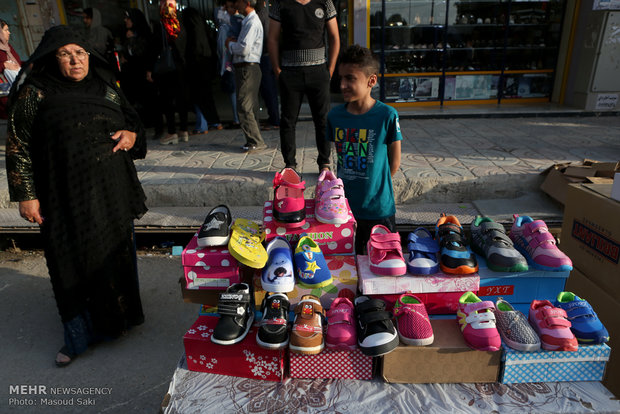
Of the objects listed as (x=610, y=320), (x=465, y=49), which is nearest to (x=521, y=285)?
(x=610, y=320)

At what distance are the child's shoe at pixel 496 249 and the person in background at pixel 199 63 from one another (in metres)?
5.34

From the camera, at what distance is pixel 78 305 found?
7.82 ft

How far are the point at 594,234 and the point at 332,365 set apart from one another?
62.8 inches

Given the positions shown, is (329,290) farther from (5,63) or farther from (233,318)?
(5,63)

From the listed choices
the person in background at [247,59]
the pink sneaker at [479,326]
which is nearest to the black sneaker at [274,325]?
the pink sneaker at [479,326]

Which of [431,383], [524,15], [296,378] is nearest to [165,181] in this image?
[296,378]

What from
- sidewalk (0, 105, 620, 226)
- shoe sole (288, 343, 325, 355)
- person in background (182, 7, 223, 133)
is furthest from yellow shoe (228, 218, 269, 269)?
person in background (182, 7, 223, 133)

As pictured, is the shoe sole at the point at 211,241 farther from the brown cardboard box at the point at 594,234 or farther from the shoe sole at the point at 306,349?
the brown cardboard box at the point at 594,234

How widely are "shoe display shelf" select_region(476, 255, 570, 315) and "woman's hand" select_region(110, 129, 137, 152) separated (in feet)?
6.77

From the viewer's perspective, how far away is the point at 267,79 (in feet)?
20.9

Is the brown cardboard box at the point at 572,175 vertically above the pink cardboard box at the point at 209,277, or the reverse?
the pink cardboard box at the point at 209,277

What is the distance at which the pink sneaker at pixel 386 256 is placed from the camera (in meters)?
1.62

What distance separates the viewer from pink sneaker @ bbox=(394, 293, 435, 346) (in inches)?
55.6

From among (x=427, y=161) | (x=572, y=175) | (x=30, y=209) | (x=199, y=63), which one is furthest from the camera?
(x=199, y=63)
